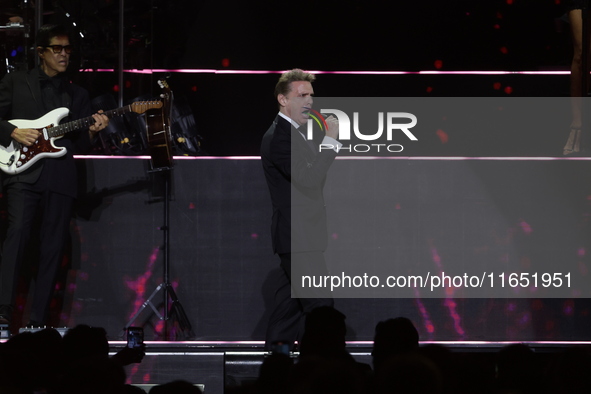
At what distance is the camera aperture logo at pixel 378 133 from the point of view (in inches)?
255

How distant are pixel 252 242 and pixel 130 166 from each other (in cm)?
96

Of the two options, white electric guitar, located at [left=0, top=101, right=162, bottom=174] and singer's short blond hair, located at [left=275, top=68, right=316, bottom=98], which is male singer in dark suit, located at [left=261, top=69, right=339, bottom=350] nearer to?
singer's short blond hair, located at [left=275, top=68, right=316, bottom=98]

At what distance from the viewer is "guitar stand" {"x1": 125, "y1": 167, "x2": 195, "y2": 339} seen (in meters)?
5.99

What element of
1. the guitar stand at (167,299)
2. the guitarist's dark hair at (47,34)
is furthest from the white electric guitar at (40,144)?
the guitar stand at (167,299)

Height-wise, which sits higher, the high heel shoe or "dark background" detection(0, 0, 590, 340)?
the high heel shoe

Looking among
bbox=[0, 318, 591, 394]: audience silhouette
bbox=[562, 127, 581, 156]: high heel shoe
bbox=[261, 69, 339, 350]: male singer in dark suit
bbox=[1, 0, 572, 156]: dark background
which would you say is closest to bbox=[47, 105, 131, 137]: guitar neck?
bbox=[261, 69, 339, 350]: male singer in dark suit

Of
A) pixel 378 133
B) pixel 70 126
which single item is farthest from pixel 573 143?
pixel 70 126

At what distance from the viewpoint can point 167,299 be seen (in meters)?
6.05

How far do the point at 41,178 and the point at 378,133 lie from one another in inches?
92.6

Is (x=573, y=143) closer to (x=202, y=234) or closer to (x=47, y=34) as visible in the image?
(x=202, y=234)

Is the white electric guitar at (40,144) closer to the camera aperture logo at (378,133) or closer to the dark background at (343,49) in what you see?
the camera aperture logo at (378,133)

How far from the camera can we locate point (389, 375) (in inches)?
90.7

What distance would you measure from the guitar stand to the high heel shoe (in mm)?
2683

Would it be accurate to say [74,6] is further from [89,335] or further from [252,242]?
[89,335]
